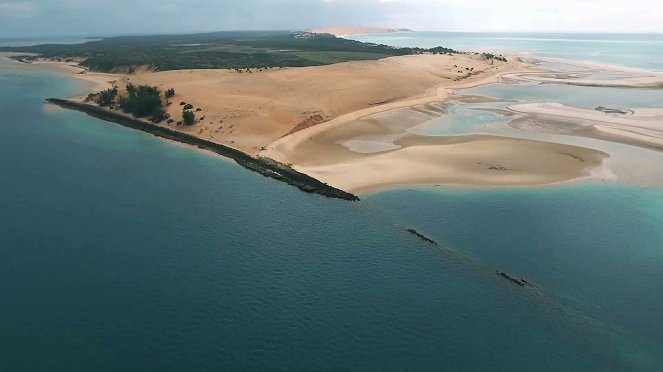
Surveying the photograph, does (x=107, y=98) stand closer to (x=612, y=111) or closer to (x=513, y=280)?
(x=513, y=280)

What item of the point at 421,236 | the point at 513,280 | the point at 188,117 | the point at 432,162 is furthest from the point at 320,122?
the point at 513,280

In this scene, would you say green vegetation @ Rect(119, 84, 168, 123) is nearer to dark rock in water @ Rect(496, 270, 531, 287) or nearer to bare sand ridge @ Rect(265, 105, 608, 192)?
bare sand ridge @ Rect(265, 105, 608, 192)

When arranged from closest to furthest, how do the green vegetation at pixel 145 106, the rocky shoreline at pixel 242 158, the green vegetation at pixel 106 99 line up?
the rocky shoreline at pixel 242 158 < the green vegetation at pixel 145 106 < the green vegetation at pixel 106 99

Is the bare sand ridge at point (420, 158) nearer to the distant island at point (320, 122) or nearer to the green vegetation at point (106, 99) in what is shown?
the distant island at point (320, 122)

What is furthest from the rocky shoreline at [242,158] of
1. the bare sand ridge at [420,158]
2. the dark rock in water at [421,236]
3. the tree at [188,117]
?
the dark rock in water at [421,236]

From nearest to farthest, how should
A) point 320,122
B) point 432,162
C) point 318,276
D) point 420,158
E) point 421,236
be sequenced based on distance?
1. point 318,276
2. point 421,236
3. point 432,162
4. point 420,158
5. point 320,122

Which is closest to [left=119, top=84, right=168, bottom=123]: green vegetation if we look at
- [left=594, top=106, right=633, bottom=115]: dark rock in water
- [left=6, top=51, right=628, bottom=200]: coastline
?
[left=6, top=51, right=628, bottom=200]: coastline

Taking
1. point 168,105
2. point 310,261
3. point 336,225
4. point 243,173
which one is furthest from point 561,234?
point 168,105
